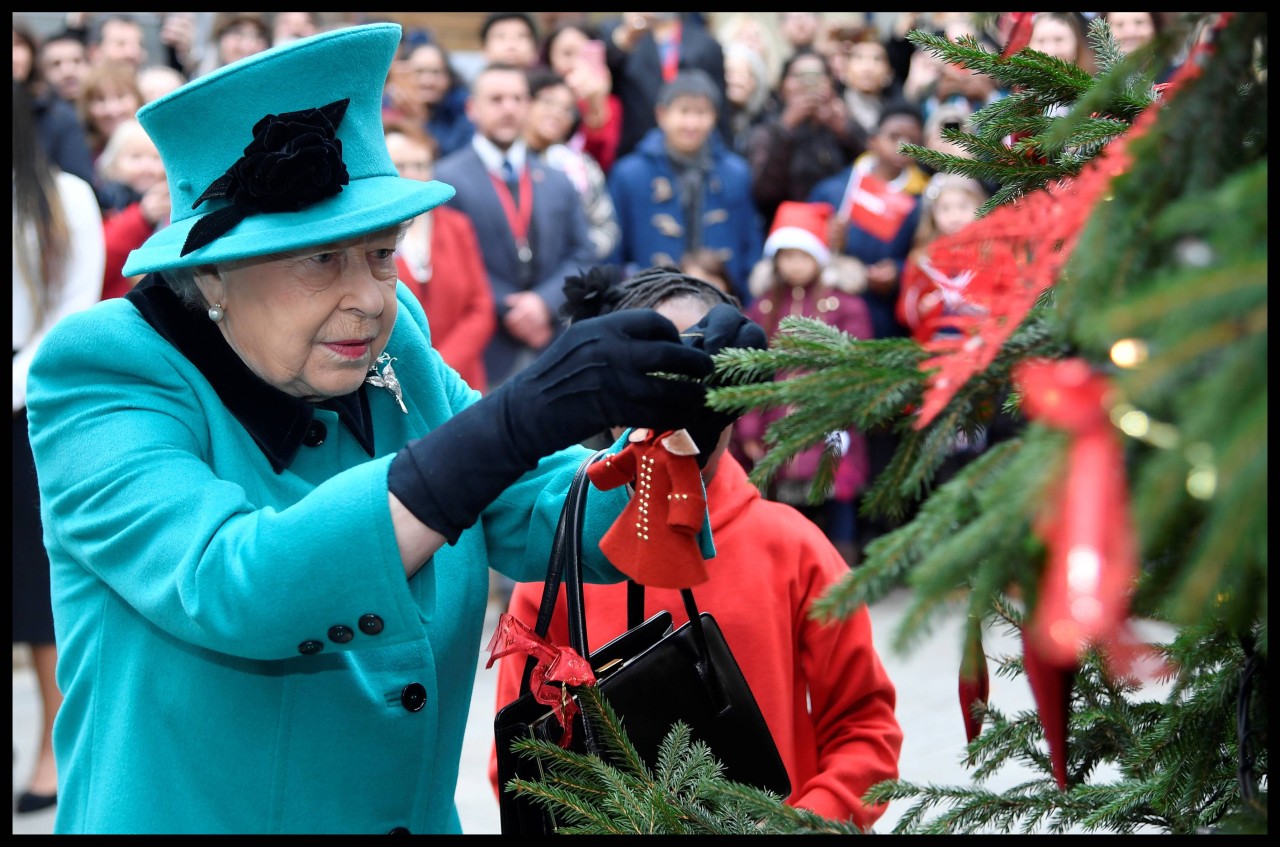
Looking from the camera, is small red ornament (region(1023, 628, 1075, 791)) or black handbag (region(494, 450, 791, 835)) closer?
small red ornament (region(1023, 628, 1075, 791))

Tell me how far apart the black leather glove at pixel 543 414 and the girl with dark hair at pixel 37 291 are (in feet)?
8.38

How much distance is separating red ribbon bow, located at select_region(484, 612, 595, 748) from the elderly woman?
12 centimetres

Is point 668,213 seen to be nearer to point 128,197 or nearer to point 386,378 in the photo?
point 128,197

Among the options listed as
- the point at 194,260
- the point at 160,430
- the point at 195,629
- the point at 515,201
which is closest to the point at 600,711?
the point at 195,629

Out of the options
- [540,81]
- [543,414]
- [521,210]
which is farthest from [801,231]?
[543,414]

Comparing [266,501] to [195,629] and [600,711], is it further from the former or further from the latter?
[600,711]

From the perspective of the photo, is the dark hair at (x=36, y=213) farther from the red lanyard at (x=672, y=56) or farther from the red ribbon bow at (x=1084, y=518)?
the red lanyard at (x=672, y=56)

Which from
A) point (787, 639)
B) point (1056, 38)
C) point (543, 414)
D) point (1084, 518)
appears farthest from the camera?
point (1056, 38)

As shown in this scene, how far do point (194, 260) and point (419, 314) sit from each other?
56 centimetres

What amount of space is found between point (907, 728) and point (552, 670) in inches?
121

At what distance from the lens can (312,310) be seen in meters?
1.70

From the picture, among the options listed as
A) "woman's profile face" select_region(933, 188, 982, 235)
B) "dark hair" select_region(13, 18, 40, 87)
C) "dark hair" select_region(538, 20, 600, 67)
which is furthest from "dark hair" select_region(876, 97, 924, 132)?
"dark hair" select_region(13, 18, 40, 87)

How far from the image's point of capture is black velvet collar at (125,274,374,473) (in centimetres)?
173

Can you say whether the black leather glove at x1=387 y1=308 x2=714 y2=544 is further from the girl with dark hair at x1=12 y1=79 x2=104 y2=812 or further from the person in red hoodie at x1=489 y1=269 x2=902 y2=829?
the girl with dark hair at x1=12 y1=79 x2=104 y2=812
